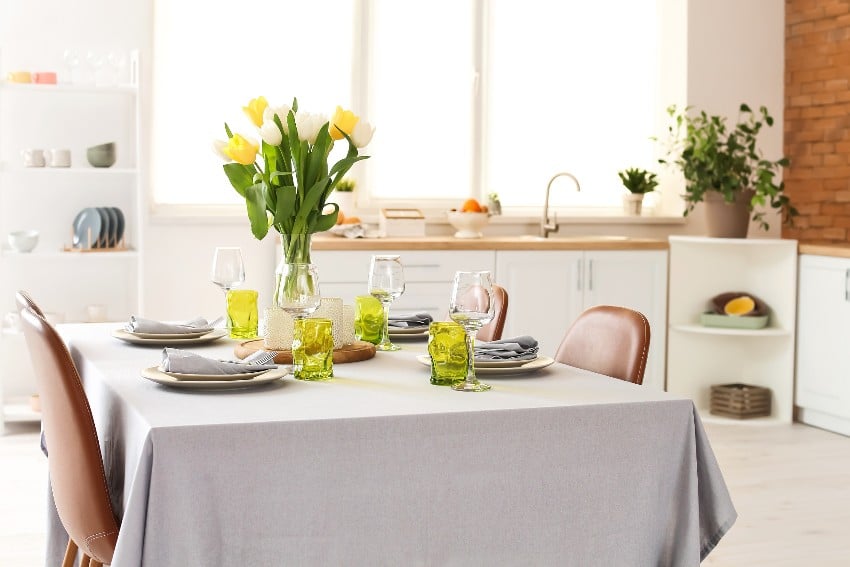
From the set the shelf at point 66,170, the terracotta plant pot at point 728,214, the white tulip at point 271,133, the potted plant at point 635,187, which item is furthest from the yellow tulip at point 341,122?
the potted plant at point 635,187

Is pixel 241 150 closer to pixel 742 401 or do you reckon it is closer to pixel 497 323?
pixel 497 323

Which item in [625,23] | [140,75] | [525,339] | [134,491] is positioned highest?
[625,23]

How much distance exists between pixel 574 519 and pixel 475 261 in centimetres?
331

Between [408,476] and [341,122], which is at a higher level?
[341,122]

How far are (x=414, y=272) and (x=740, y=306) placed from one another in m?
1.64

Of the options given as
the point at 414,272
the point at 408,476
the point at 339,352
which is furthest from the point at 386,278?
the point at 414,272

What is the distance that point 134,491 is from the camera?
5.54ft

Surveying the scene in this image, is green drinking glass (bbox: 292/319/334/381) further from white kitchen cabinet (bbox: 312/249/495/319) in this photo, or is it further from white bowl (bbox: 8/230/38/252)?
white bowl (bbox: 8/230/38/252)

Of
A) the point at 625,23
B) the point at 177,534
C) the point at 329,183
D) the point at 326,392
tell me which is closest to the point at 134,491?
the point at 177,534

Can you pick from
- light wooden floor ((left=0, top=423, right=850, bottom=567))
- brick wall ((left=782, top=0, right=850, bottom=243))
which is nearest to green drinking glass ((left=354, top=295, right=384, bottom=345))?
light wooden floor ((left=0, top=423, right=850, bottom=567))

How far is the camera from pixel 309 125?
2363 millimetres

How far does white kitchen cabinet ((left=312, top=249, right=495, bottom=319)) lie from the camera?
501 cm

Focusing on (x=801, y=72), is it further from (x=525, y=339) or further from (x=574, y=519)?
(x=574, y=519)

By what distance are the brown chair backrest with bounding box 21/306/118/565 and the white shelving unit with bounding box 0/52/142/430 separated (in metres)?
2.97
